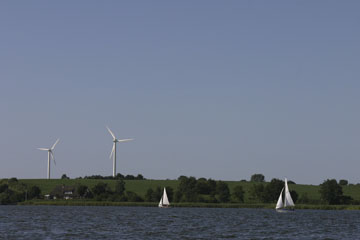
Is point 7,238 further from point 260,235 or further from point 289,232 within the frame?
point 289,232

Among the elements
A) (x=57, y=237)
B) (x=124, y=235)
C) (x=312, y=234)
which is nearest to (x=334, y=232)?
(x=312, y=234)

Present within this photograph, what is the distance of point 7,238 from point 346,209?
14579cm

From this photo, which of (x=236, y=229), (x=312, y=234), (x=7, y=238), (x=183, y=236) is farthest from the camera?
(x=236, y=229)

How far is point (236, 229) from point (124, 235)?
19.2 m

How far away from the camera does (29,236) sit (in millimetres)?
70500

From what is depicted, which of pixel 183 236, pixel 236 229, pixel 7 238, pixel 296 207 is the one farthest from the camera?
pixel 296 207

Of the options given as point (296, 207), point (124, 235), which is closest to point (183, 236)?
point (124, 235)

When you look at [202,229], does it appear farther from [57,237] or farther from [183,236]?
[57,237]

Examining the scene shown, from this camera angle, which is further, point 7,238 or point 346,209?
point 346,209

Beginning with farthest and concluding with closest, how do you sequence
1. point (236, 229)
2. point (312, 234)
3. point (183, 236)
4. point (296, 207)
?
point (296, 207), point (236, 229), point (312, 234), point (183, 236)

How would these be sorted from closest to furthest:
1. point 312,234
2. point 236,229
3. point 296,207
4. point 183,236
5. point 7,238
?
point 7,238 < point 183,236 < point 312,234 < point 236,229 < point 296,207

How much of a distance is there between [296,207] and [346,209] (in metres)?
17.3

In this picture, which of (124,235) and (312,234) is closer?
(124,235)

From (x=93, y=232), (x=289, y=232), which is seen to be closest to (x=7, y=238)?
(x=93, y=232)
